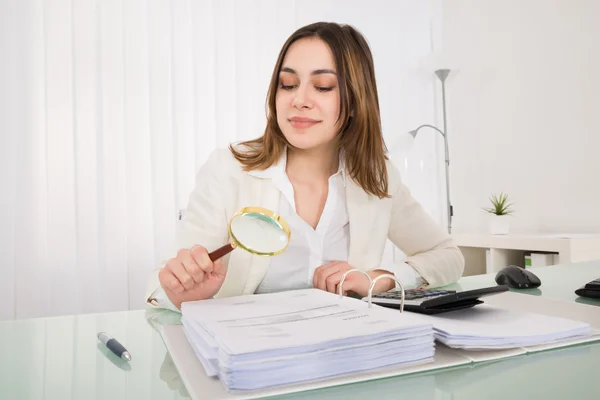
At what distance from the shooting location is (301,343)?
0.52m

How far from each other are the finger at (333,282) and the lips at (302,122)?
42cm

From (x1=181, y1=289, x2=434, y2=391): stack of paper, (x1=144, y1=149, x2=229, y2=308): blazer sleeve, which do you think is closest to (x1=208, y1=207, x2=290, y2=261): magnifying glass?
(x1=181, y1=289, x2=434, y2=391): stack of paper

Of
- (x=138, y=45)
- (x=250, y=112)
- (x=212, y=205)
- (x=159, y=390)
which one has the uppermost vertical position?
(x=138, y=45)

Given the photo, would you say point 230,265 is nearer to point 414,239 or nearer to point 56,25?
point 414,239

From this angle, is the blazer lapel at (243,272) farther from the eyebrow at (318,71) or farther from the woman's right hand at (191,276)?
the eyebrow at (318,71)

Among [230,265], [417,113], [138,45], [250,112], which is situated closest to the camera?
[230,265]

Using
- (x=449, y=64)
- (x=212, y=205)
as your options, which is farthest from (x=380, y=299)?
(x=449, y=64)

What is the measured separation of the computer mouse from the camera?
3.91 feet

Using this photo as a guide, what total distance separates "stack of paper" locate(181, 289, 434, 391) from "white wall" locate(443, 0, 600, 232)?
10.4 ft

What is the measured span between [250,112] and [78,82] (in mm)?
1149

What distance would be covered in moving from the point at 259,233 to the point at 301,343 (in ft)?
1.17

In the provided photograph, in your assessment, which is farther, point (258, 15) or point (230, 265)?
point (258, 15)

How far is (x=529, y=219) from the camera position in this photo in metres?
3.69

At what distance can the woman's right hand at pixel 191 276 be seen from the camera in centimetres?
87
